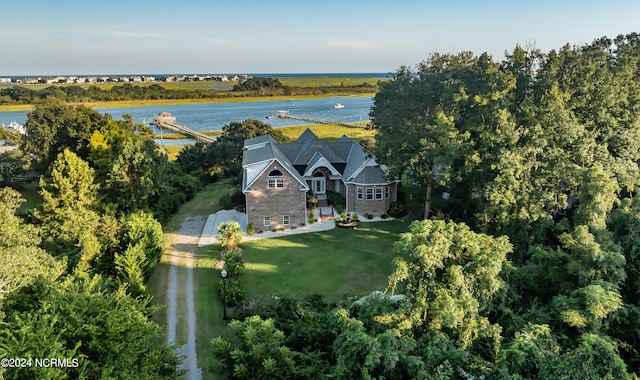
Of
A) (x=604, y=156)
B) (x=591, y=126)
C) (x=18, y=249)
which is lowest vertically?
(x=18, y=249)

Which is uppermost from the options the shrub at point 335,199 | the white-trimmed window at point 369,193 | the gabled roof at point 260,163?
the gabled roof at point 260,163

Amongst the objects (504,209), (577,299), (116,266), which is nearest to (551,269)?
(577,299)

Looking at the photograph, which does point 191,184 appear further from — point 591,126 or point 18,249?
point 591,126

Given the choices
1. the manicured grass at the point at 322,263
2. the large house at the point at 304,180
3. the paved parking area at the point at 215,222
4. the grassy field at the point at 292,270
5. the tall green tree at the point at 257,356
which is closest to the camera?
the tall green tree at the point at 257,356

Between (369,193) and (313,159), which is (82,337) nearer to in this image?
(369,193)

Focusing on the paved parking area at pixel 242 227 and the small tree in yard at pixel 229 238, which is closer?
the small tree in yard at pixel 229 238

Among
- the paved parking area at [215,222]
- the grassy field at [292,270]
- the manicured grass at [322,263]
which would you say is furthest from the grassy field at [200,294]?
the manicured grass at [322,263]

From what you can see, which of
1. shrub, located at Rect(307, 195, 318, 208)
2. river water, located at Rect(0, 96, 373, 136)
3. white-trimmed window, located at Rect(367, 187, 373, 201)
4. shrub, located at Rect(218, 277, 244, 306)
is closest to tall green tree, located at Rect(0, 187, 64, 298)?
shrub, located at Rect(218, 277, 244, 306)

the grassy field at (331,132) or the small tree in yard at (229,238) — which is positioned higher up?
the grassy field at (331,132)

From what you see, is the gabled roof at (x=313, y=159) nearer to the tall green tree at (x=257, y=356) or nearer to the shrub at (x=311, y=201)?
the shrub at (x=311, y=201)
